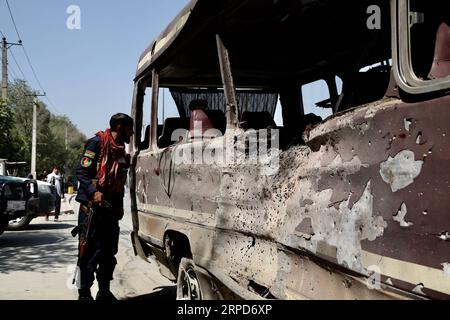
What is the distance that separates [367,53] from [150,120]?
214 centimetres

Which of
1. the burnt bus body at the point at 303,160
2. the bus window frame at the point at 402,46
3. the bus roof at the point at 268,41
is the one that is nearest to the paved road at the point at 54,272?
the burnt bus body at the point at 303,160

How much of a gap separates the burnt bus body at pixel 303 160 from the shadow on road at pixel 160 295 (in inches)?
20.0

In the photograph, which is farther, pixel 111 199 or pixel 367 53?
pixel 111 199

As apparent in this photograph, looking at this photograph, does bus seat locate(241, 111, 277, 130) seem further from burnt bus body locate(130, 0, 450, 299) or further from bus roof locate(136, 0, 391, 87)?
bus roof locate(136, 0, 391, 87)

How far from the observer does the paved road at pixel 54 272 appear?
5.26 meters

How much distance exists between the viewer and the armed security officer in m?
4.21

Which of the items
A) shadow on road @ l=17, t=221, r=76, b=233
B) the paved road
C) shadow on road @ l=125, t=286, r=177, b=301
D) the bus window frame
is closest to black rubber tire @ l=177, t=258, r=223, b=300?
the paved road

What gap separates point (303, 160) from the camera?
224cm

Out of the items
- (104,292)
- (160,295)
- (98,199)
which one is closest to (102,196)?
(98,199)

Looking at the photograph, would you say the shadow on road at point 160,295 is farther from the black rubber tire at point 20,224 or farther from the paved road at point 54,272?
the black rubber tire at point 20,224

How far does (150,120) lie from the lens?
4637 millimetres

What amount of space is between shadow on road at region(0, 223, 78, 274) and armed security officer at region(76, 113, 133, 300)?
8.34 ft

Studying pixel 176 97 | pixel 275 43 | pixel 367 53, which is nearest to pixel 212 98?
pixel 176 97

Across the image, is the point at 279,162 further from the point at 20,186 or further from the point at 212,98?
the point at 20,186
